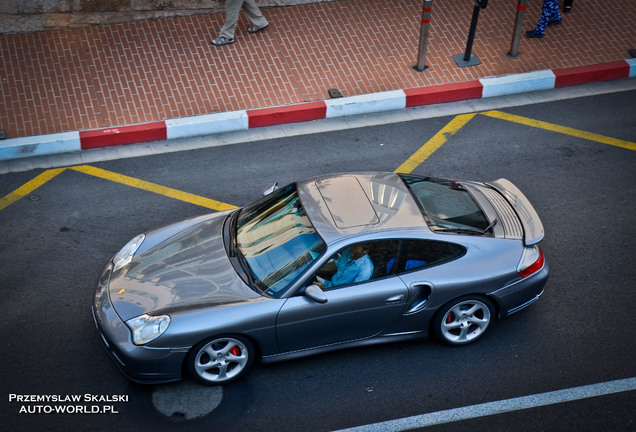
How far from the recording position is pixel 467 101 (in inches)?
380

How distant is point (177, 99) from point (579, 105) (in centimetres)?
561

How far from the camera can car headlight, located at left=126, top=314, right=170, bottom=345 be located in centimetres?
515

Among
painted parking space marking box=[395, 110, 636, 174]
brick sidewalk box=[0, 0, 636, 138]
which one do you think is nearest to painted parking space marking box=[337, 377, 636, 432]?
painted parking space marking box=[395, 110, 636, 174]

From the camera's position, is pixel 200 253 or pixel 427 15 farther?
pixel 427 15

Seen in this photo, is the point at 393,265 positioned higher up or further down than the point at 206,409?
higher up

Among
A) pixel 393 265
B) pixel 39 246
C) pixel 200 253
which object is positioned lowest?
pixel 39 246

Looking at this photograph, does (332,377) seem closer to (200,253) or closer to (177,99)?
(200,253)

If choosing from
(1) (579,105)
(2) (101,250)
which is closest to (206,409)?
(2) (101,250)

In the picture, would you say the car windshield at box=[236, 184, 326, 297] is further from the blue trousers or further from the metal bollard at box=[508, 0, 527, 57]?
the blue trousers

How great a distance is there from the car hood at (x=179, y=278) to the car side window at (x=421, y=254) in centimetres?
117

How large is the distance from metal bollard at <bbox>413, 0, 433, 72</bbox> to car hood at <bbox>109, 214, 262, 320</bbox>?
4911 millimetres

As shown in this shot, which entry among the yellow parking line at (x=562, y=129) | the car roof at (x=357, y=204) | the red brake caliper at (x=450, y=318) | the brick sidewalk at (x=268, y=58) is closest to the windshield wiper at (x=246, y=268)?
the car roof at (x=357, y=204)

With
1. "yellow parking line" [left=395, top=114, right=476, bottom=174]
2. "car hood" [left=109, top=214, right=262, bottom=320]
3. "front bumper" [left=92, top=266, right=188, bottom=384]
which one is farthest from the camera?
"yellow parking line" [left=395, top=114, right=476, bottom=174]

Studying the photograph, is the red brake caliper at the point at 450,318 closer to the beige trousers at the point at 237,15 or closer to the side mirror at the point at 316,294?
the side mirror at the point at 316,294
